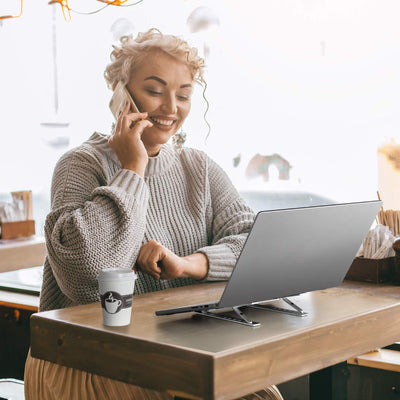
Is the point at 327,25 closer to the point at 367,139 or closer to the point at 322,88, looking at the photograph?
the point at 322,88

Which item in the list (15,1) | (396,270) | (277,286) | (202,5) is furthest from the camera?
(15,1)

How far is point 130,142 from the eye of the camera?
64.5 inches

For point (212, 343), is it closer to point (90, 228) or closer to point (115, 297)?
point (115, 297)

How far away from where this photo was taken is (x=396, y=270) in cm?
185

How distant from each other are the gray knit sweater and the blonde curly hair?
0.65ft

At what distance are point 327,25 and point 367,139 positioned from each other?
0.46 m

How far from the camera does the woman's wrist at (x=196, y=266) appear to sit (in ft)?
5.08

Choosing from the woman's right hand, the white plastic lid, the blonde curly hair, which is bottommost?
the white plastic lid

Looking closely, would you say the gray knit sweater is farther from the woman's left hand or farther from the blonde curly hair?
the blonde curly hair

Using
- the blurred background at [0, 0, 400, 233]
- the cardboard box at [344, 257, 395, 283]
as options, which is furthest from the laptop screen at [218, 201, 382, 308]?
the blurred background at [0, 0, 400, 233]

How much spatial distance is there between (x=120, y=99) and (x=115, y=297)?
2.65 feet

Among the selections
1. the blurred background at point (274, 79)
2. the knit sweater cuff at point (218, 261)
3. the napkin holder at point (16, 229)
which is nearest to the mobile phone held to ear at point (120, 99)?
the knit sweater cuff at point (218, 261)

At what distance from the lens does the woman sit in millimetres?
1439

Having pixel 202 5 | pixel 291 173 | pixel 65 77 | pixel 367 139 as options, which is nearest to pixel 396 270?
pixel 367 139
